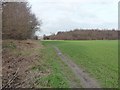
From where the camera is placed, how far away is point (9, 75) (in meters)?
11.1

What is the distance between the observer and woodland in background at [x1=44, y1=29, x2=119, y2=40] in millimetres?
134562

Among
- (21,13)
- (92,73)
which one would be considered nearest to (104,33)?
(21,13)

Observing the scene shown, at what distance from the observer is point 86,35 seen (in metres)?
138

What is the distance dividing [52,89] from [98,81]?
10.7 ft

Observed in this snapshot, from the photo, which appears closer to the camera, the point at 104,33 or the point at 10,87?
the point at 10,87

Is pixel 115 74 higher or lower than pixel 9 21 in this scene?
lower

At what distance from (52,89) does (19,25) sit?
104 feet

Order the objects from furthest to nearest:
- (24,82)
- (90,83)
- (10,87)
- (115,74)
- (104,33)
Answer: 1. (104,33)
2. (115,74)
3. (90,83)
4. (24,82)
5. (10,87)

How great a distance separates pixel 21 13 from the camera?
143 ft

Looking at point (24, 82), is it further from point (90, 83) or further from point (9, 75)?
point (90, 83)

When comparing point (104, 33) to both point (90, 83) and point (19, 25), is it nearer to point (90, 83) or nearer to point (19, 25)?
point (19, 25)

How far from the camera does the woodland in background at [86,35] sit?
441 ft

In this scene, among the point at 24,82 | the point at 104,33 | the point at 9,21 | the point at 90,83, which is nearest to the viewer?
the point at 24,82

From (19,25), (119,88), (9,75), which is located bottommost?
(119,88)
